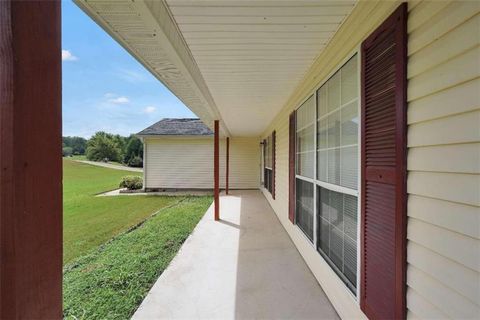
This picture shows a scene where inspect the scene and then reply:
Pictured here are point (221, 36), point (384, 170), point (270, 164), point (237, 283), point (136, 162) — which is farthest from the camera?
point (136, 162)

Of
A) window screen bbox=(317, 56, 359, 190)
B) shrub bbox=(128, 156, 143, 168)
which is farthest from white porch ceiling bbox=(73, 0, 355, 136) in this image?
shrub bbox=(128, 156, 143, 168)

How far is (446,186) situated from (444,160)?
0.39 feet

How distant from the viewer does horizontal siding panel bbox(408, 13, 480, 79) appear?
975 mm

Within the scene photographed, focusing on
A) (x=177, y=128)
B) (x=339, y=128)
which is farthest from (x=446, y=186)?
(x=177, y=128)

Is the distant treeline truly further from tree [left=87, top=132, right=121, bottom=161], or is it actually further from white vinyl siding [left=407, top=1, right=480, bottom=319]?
white vinyl siding [left=407, top=1, right=480, bottom=319]

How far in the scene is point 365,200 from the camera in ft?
5.76

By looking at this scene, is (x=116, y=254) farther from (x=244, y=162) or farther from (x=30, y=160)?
(x=244, y=162)

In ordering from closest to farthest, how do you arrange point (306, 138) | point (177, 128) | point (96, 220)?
point (306, 138) → point (96, 220) → point (177, 128)

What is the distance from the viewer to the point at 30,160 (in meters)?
0.57

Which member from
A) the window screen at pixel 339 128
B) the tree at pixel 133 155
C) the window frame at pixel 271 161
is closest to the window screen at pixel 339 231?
the window screen at pixel 339 128

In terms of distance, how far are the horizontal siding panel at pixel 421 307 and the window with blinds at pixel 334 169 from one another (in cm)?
69

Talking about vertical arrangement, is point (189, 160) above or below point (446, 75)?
below

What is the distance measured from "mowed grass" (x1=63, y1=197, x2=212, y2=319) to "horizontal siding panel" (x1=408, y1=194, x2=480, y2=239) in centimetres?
255

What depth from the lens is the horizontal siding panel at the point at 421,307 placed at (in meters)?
1.13
